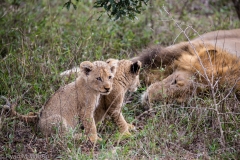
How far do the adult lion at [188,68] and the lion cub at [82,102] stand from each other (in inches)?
36.8

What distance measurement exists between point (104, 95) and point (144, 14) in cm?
381

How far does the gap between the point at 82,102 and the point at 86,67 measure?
0.35 metres

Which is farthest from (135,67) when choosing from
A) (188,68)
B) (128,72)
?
(188,68)

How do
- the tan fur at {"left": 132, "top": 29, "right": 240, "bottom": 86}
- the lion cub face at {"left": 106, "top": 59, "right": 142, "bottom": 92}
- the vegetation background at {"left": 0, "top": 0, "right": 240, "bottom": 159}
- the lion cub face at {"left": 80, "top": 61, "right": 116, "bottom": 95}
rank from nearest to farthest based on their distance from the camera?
the vegetation background at {"left": 0, "top": 0, "right": 240, "bottom": 159}
the lion cub face at {"left": 80, "top": 61, "right": 116, "bottom": 95}
the lion cub face at {"left": 106, "top": 59, "right": 142, "bottom": 92}
the tan fur at {"left": 132, "top": 29, "right": 240, "bottom": 86}

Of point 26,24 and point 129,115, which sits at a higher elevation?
point 26,24

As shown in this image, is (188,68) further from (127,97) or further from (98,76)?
(98,76)

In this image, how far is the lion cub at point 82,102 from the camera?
14.3 ft

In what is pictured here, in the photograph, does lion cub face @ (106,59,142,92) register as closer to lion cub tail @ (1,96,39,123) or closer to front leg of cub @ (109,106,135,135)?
front leg of cub @ (109,106,135,135)

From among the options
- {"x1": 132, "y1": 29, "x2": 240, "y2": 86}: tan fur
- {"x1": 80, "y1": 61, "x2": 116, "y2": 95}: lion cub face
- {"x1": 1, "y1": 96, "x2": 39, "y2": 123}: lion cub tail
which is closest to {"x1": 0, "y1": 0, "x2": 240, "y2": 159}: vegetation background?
{"x1": 1, "y1": 96, "x2": 39, "y2": 123}: lion cub tail

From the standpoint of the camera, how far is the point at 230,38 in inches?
266

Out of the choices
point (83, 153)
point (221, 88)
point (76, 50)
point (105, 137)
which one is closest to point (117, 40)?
point (76, 50)

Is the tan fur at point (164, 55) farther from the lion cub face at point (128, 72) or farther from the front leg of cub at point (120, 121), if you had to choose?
the front leg of cub at point (120, 121)

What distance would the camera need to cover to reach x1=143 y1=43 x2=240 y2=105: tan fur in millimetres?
5371

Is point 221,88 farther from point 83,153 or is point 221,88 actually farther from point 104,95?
point 83,153
